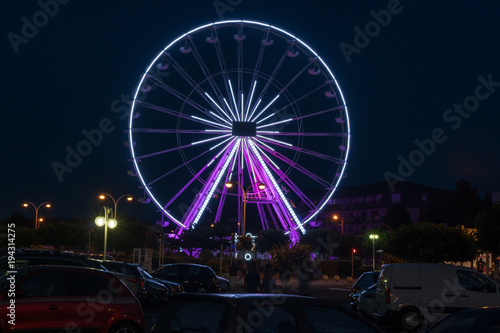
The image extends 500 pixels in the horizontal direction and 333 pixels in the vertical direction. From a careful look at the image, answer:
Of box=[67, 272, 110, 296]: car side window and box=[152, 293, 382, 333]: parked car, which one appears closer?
box=[152, 293, 382, 333]: parked car

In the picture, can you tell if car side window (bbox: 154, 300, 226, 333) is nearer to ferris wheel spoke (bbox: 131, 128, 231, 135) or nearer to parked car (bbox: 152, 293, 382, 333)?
parked car (bbox: 152, 293, 382, 333)

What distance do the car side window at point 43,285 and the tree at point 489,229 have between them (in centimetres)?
3203

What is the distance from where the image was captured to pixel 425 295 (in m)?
16.9

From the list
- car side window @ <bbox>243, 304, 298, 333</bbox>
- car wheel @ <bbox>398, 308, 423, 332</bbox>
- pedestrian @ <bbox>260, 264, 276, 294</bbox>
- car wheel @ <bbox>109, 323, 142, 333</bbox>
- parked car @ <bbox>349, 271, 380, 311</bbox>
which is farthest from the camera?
parked car @ <bbox>349, 271, 380, 311</bbox>

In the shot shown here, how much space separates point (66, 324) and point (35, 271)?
94cm

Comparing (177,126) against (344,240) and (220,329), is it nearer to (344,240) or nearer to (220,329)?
(220,329)

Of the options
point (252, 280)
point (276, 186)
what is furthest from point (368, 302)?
point (276, 186)

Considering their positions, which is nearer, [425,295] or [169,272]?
[425,295]

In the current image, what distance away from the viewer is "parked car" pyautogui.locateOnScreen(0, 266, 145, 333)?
32.6 ft

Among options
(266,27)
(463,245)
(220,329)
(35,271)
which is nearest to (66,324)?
(35,271)

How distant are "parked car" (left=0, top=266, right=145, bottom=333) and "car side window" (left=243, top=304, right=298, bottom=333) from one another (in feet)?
13.9

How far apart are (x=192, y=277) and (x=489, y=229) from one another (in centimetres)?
1938

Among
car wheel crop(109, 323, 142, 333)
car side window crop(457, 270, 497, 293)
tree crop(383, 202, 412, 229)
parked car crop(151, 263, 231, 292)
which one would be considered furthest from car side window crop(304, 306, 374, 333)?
tree crop(383, 202, 412, 229)

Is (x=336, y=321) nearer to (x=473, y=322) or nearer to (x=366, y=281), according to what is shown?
(x=473, y=322)
